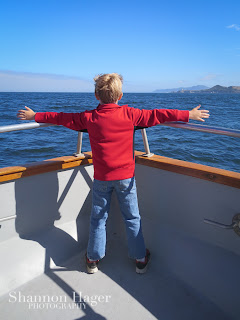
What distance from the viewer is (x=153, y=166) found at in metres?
2.16

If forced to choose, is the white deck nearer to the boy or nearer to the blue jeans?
the blue jeans

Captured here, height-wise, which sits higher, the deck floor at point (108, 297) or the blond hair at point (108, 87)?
the blond hair at point (108, 87)

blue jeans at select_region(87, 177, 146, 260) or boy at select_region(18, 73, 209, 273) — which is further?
blue jeans at select_region(87, 177, 146, 260)

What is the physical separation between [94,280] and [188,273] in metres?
0.70

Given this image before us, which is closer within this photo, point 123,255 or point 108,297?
point 108,297

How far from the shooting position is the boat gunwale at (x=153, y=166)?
1.81 meters

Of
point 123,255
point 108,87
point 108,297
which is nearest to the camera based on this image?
point 108,87

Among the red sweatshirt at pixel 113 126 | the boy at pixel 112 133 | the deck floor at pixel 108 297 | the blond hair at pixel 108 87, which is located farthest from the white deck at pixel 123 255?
the blond hair at pixel 108 87

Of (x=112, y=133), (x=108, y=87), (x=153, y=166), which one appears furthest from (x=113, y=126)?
(x=153, y=166)

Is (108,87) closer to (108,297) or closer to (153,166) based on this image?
(153,166)

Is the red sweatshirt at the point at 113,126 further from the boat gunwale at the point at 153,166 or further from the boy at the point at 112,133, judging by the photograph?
the boat gunwale at the point at 153,166

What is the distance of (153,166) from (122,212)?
452 millimetres

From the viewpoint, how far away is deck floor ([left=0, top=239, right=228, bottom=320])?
175 centimetres

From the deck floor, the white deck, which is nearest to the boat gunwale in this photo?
the white deck
